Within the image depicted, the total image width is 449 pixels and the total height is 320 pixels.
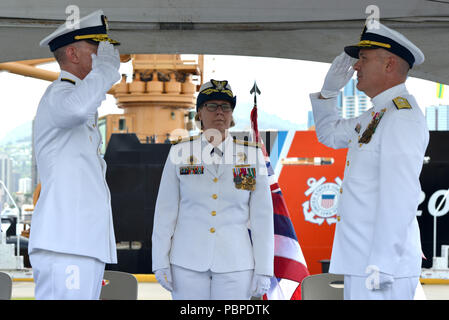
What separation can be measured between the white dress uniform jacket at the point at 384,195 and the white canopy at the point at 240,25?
0.74m

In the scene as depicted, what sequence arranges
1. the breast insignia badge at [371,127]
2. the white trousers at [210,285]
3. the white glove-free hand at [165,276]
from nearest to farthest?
the breast insignia badge at [371,127]
the white trousers at [210,285]
the white glove-free hand at [165,276]

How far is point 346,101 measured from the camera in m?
138

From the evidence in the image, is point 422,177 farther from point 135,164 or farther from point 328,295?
point 328,295

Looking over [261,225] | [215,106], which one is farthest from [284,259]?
[215,106]

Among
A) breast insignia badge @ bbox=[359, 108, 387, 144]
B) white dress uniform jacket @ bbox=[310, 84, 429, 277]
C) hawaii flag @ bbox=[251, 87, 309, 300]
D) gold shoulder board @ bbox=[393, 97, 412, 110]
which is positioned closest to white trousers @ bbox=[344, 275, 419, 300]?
white dress uniform jacket @ bbox=[310, 84, 429, 277]

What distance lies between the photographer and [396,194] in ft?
7.99

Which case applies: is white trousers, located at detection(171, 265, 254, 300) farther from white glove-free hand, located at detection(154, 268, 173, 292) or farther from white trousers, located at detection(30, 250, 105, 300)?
white trousers, located at detection(30, 250, 105, 300)


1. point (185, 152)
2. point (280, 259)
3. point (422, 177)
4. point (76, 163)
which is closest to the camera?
point (76, 163)

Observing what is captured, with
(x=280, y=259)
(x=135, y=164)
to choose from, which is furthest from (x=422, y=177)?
(x=280, y=259)

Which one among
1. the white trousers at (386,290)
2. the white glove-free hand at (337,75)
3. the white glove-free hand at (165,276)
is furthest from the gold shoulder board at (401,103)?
the white glove-free hand at (165,276)

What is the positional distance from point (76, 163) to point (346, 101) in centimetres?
13899

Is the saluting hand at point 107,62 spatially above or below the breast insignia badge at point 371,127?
above

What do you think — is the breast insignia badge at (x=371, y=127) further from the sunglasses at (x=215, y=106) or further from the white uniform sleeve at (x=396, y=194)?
the sunglasses at (x=215, y=106)

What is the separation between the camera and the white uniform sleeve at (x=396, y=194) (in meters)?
2.41
